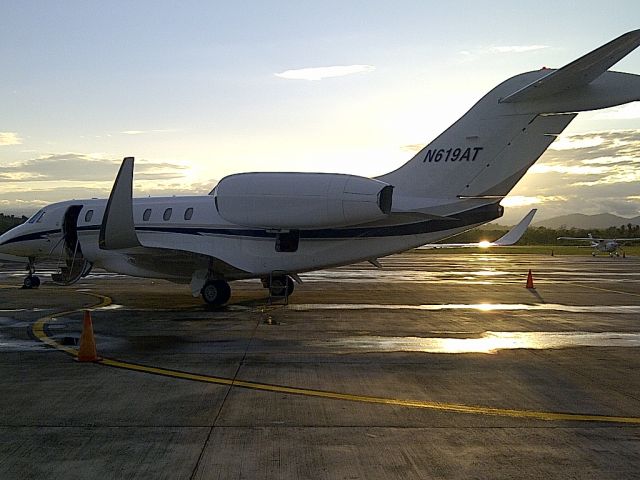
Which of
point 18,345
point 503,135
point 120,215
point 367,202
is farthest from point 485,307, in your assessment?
point 18,345

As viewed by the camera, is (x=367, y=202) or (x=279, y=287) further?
(x=279, y=287)

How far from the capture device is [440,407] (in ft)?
24.4

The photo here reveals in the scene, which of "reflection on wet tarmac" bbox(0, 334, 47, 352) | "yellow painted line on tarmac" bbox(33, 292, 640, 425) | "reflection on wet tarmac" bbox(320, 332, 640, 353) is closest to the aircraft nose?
"reflection on wet tarmac" bbox(0, 334, 47, 352)

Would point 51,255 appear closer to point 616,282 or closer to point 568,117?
point 568,117

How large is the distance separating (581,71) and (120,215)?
10.2 m

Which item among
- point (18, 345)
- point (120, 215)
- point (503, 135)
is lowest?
point (18, 345)

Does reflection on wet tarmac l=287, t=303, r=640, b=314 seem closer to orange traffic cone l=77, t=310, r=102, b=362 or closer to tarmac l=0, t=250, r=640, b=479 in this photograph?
tarmac l=0, t=250, r=640, b=479

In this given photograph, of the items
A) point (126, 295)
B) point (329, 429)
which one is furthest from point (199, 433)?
point (126, 295)

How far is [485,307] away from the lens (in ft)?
57.9

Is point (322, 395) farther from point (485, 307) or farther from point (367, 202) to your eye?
point (485, 307)

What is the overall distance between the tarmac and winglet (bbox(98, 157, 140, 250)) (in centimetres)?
174

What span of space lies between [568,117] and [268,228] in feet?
23.7

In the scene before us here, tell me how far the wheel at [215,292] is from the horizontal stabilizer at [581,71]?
822 cm

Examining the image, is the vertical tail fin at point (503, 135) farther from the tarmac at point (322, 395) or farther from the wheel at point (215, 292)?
the wheel at point (215, 292)
